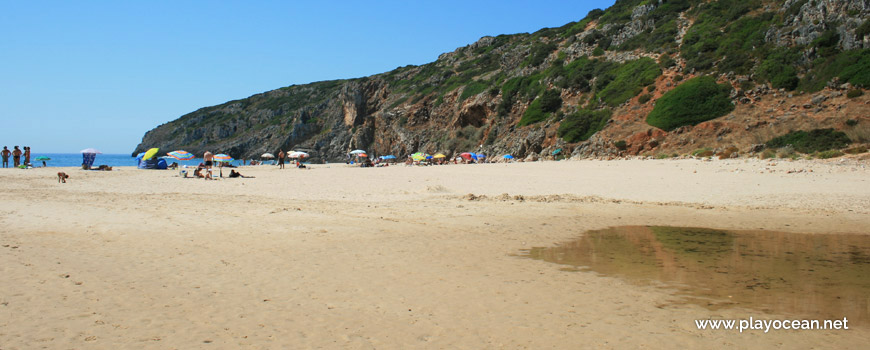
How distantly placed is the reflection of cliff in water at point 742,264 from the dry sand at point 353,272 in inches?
19.1

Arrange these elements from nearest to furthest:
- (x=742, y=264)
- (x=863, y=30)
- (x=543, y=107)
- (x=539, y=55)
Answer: (x=742, y=264)
(x=863, y=30)
(x=543, y=107)
(x=539, y=55)

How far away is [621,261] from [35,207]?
12452mm

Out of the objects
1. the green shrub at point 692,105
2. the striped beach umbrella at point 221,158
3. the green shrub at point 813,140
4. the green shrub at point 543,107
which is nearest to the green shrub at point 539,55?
the green shrub at point 543,107

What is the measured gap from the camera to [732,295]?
5.26m

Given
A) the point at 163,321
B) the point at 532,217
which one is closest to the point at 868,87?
the point at 532,217

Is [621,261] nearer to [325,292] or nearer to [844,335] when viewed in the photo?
[844,335]

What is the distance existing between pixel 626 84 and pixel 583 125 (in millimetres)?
5394

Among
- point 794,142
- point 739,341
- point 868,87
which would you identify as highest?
point 868,87

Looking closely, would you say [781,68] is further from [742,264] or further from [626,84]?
[742,264]

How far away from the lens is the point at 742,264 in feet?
22.1

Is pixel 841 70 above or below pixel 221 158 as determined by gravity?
above

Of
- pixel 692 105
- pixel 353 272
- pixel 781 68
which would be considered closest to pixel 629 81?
pixel 692 105

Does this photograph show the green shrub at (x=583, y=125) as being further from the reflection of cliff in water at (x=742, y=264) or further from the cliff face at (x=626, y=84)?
the reflection of cliff in water at (x=742, y=264)

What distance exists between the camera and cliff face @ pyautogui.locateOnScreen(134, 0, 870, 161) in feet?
89.2
